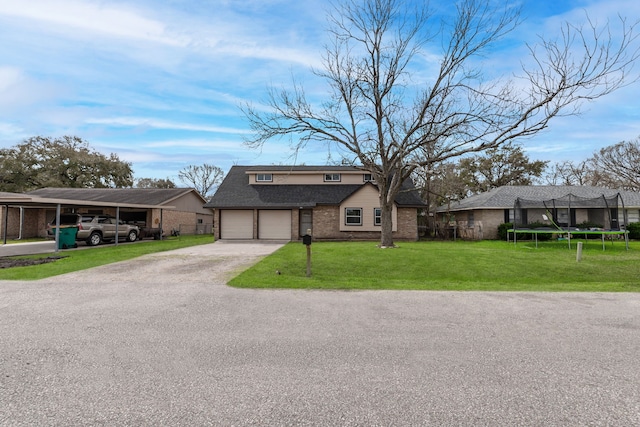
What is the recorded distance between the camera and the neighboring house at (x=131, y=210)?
2617 centimetres

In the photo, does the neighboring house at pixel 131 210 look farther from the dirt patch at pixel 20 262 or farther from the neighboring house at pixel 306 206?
the dirt patch at pixel 20 262

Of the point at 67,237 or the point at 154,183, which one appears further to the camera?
the point at 154,183

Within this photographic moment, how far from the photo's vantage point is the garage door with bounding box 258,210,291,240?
78.0ft

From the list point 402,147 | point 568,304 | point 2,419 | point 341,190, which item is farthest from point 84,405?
point 341,190

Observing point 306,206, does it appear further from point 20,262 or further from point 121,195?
point 121,195

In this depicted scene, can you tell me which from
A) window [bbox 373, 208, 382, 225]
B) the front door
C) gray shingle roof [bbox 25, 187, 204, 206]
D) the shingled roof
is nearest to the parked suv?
gray shingle roof [bbox 25, 187, 204, 206]

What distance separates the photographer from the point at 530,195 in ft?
89.1

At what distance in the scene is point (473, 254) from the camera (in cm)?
1397

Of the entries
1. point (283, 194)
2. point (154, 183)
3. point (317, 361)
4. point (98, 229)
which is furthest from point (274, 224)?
point (154, 183)

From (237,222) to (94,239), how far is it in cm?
820

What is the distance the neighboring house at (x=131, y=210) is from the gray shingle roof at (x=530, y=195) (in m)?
20.6

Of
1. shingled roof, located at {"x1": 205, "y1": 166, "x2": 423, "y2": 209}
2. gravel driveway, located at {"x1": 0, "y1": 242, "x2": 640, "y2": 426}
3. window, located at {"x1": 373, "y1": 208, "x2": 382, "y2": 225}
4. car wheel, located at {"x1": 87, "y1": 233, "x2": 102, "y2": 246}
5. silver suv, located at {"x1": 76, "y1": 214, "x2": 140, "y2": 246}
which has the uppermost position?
shingled roof, located at {"x1": 205, "y1": 166, "x2": 423, "y2": 209}

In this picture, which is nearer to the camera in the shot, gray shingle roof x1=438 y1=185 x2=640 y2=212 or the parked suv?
the parked suv

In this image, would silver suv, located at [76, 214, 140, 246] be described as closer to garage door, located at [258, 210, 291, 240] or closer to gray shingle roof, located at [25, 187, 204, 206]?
gray shingle roof, located at [25, 187, 204, 206]
